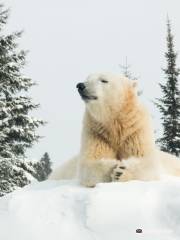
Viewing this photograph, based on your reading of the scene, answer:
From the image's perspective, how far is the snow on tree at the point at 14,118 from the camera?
19.2 meters

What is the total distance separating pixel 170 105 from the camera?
2353 centimetres

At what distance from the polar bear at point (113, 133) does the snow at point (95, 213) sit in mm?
1106

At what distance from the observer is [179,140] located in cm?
2166

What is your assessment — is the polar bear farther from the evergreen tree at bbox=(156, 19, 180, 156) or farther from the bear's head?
the evergreen tree at bbox=(156, 19, 180, 156)

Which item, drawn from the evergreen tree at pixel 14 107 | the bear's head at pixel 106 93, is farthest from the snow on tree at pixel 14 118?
the bear's head at pixel 106 93

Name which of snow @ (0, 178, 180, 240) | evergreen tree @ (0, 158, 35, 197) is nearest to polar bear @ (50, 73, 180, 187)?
snow @ (0, 178, 180, 240)

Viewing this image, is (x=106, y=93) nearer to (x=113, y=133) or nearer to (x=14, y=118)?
(x=113, y=133)

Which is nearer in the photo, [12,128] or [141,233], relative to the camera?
[141,233]

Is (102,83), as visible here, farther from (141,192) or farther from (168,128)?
(168,128)

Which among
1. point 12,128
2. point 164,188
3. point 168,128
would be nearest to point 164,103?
point 168,128

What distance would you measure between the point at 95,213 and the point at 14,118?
1494 cm

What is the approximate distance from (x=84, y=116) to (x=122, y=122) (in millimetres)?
583

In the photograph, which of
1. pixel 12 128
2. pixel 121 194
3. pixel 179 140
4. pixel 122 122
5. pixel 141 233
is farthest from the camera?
pixel 179 140

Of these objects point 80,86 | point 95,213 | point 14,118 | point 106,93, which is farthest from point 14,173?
point 95,213
